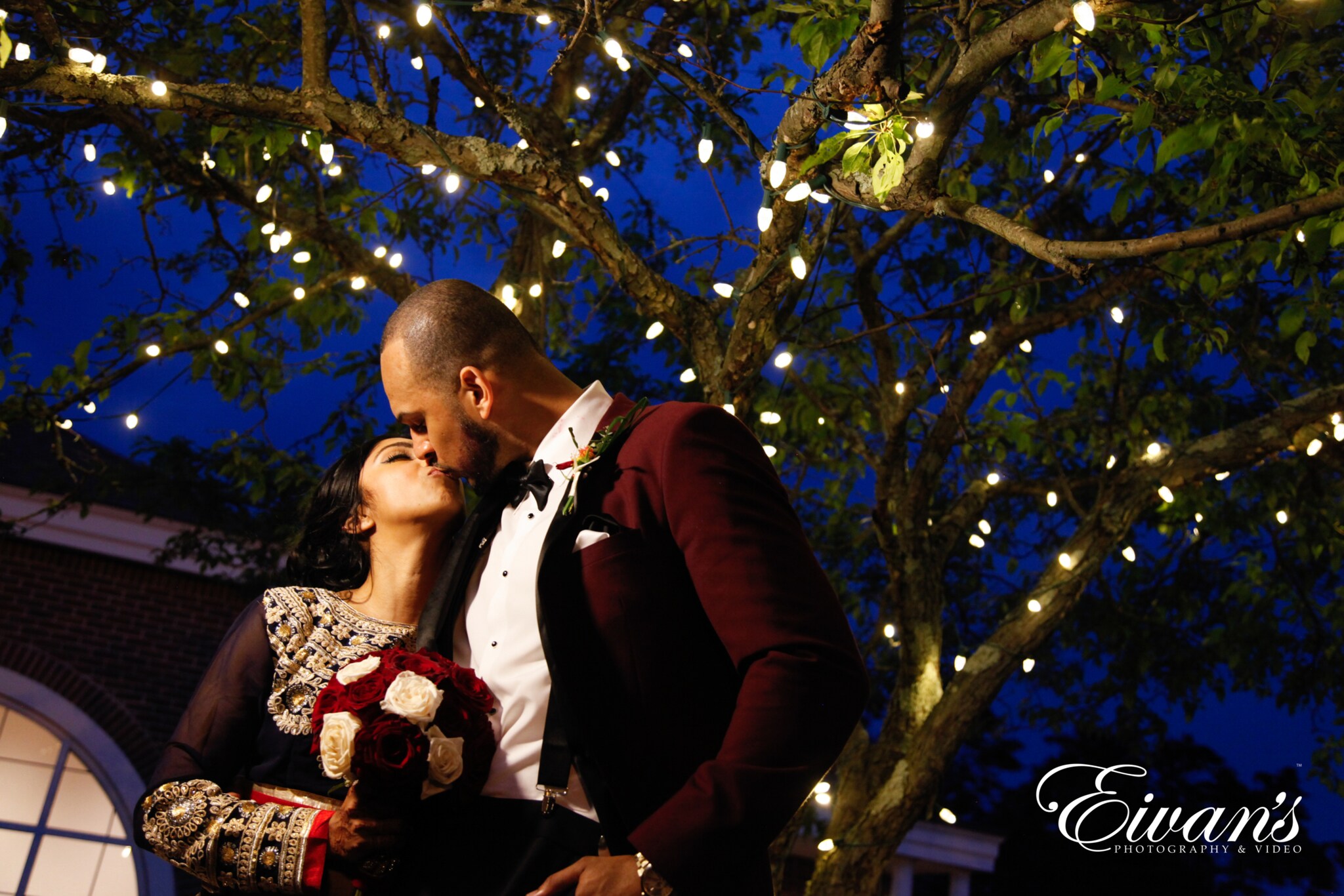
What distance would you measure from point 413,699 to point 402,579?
92cm

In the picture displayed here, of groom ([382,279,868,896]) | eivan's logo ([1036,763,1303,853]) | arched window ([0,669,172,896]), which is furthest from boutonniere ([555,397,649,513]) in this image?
arched window ([0,669,172,896])

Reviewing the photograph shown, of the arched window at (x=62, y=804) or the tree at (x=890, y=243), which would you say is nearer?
the tree at (x=890, y=243)

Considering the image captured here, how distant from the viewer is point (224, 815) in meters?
1.85

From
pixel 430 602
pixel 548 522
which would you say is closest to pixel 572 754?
pixel 548 522

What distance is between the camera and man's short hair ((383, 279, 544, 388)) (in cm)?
195

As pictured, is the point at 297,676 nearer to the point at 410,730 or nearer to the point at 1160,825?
the point at 410,730

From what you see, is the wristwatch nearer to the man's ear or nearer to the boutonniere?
the boutonniere

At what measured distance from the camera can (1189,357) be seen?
491 cm

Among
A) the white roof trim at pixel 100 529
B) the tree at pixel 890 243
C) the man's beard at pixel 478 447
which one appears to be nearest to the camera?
the man's beard at pixel 478 447

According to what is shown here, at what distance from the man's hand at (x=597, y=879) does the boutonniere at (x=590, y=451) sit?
1.72ft

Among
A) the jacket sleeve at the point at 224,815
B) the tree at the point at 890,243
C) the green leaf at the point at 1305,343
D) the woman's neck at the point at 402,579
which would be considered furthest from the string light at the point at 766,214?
the green leaf at the point at 1305,343

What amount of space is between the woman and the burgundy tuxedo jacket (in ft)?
1.54

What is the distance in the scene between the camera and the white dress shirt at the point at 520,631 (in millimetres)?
1672

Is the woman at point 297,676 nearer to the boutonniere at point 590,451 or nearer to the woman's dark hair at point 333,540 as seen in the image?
the woman's dark hair at point 333,540
